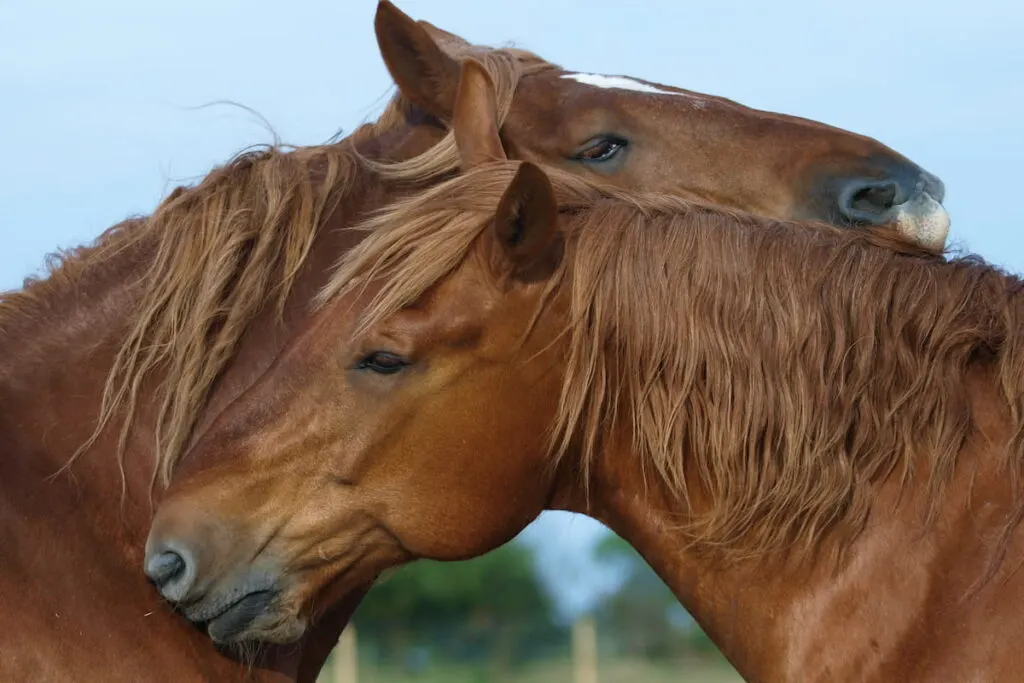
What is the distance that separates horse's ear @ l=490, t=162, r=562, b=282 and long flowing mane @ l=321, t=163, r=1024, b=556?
0.09 metres

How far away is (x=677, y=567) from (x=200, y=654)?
52.2 inches

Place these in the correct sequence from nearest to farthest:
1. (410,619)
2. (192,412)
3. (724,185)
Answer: (192,412)
(724,185)
(410,619)

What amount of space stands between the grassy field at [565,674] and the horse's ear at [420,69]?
60.3 feet

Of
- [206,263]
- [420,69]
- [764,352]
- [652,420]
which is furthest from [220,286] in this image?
[764,352]

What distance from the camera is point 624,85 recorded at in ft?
15.5

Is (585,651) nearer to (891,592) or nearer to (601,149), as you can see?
(601,149)

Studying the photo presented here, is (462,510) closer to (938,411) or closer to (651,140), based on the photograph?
(938,411)

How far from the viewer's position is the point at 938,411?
3.23 m

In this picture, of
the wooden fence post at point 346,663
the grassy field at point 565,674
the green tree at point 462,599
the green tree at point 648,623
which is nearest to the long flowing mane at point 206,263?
the wooden fence post at point 346,663

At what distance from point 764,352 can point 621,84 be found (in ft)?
5.62

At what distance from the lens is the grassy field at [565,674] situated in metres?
22.8

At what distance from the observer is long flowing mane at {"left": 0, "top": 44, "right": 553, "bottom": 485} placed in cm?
379

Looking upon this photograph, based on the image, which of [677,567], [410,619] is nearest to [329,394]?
[677,567]

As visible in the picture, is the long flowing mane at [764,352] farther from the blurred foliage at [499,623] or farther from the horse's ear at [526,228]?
the blurred foliage at [499,623]
